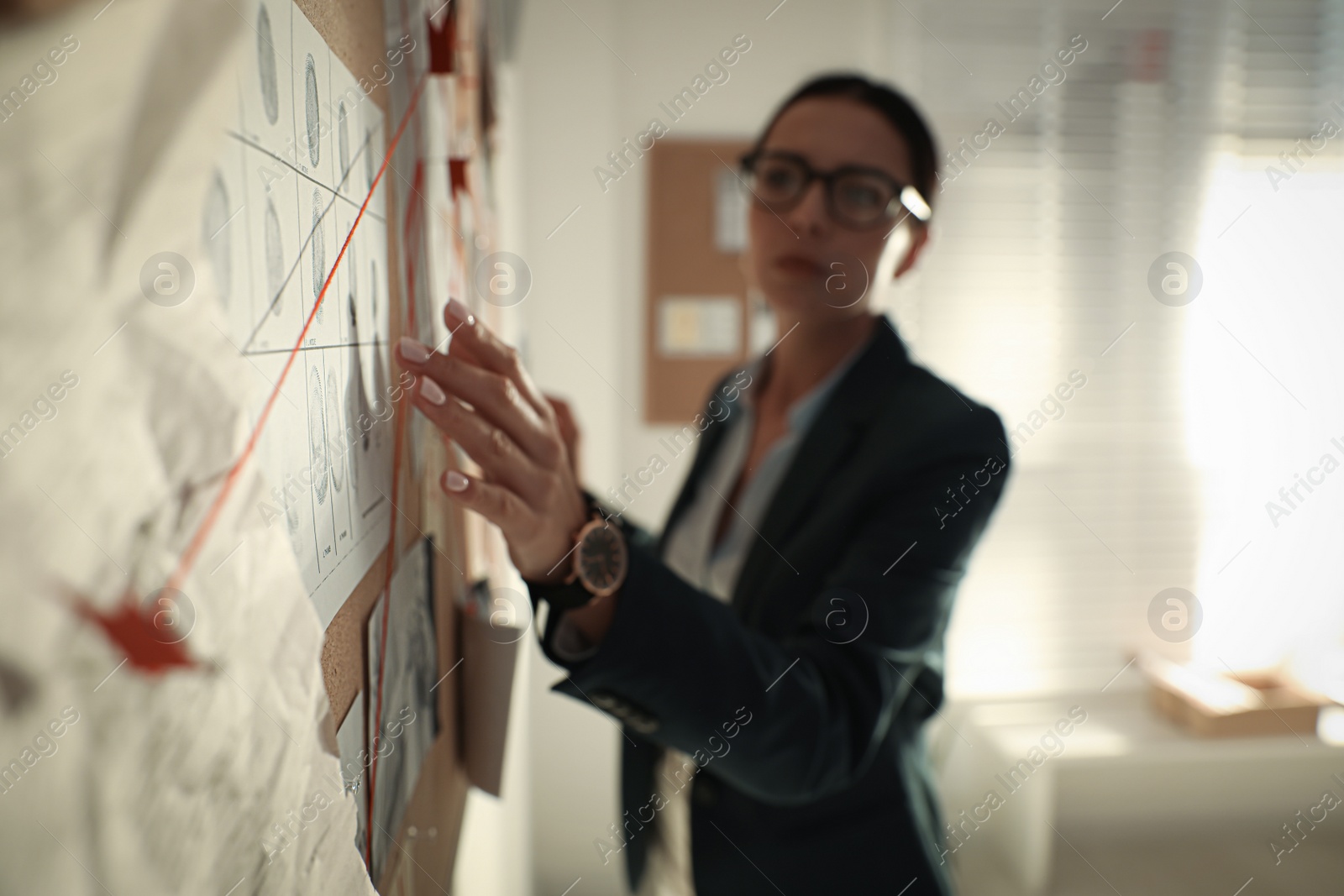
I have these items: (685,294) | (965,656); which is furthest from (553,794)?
(685,294)

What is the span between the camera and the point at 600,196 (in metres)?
2.12

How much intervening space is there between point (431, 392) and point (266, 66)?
17 cm

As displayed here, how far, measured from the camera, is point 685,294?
7.58ft

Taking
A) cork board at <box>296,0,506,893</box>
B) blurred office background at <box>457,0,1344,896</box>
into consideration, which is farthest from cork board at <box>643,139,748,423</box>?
cork board at <box>296,0,506,893</box>

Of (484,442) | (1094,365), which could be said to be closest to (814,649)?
(484,442)

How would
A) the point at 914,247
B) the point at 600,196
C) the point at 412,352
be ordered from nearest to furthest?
the point at 412,352 < the point at 914,247 < the point at 600,196

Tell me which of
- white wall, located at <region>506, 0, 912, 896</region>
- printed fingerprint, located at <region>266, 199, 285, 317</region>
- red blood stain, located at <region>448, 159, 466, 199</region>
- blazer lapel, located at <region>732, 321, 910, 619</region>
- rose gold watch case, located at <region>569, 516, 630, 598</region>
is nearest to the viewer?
printed fingerprint, located at <region>266, 199, 285, 317</region>

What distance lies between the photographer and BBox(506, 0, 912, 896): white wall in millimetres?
2062

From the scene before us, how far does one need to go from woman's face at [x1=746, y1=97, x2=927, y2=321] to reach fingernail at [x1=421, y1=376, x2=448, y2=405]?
59 centimetres

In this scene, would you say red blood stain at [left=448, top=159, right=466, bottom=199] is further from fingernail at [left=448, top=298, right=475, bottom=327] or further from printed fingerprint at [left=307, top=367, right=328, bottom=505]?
printed fingerprint at [left=307, top=367, right=328, bottom=505]

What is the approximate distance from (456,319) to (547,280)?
1772mm

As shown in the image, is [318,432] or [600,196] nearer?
[318,432]

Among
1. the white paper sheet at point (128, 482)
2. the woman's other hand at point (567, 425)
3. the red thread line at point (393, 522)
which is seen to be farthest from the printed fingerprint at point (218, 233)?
the woman's other hand at point (567, 425)

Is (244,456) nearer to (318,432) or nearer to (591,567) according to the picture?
(318,432)
